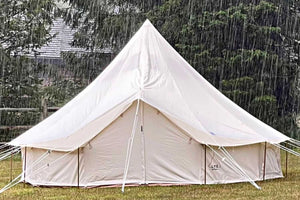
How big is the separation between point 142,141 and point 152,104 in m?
0.61

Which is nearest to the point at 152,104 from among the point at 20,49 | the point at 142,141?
the point at 142,141

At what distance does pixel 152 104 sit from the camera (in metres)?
10.7

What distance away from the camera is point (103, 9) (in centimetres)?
2223

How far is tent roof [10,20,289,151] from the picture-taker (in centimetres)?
1077

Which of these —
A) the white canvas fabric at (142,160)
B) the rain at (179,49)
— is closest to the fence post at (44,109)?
the rain at (179,49)

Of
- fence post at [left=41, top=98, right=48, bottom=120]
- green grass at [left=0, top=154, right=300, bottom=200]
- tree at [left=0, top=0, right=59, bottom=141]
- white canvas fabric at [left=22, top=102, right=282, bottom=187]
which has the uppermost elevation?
tree at [left=0, top=0, right=59, bottom=141]

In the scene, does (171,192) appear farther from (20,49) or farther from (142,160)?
(20,49)

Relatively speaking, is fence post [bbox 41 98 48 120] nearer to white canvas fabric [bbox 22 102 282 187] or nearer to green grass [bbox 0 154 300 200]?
green grass [bbox 0 154 300 200]

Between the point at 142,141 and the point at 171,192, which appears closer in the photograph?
the point at 171,192

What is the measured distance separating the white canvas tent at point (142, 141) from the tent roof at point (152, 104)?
0.02 meters

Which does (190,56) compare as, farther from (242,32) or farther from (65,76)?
(65,76)

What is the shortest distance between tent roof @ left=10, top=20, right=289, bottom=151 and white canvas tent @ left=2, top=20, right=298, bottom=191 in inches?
0.7

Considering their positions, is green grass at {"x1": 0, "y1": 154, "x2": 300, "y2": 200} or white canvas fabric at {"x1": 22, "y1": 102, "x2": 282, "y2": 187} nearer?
green grass at {"x1": 0, "y1": 154, "x2": 300, "y2": 200}

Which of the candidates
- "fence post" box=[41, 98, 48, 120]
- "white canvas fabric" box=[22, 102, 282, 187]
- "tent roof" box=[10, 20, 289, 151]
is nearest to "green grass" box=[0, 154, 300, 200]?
"white canvas fabric" box=[22, 102, 282, 187]
